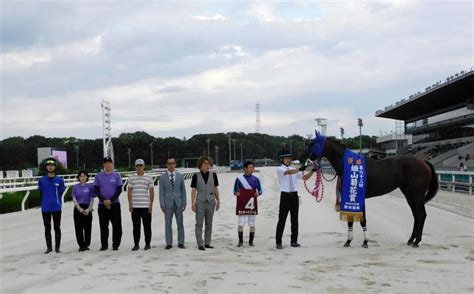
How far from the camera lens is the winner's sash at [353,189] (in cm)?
833

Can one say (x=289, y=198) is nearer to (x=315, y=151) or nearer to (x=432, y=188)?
(x=315, y=151)

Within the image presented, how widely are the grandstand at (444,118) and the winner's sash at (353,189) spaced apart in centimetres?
3463

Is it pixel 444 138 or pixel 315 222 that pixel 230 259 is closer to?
pixel 315 222

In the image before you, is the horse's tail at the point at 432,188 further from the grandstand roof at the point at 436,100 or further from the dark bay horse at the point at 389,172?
the grandstand roof at the point at 436,100

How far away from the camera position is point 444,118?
202 feet

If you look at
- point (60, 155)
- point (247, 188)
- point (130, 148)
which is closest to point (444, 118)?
point (60, 155)

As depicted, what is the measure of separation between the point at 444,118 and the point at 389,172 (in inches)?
2288

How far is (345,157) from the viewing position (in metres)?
8.56

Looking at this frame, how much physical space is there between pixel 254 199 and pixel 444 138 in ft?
195

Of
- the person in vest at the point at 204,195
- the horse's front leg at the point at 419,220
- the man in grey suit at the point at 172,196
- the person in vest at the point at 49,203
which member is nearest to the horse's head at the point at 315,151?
the person in vest at the point at 204,195

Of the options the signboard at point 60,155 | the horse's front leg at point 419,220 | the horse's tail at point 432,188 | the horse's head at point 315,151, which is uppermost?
the signboard at point 60,155

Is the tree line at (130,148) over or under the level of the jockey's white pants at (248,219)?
over

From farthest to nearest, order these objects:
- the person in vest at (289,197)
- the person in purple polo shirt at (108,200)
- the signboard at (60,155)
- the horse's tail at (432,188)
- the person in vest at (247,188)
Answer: the signboard at (60,155)
the horse's tail at (432,188)
the person in vest at (247,188)
the person in vest at (289,197)
the person in purple polo shirt at (108,200)

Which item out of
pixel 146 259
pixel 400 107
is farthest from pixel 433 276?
pixel 400 107
